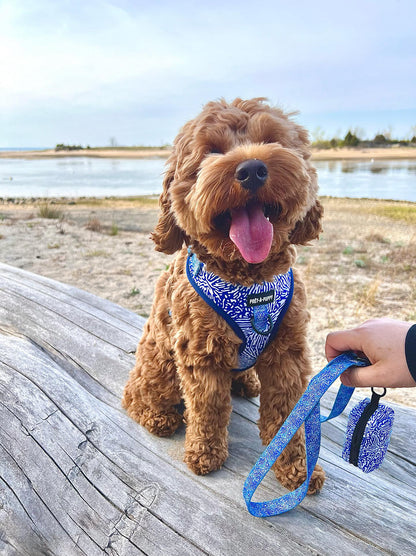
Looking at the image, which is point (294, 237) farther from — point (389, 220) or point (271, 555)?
point (389, 220)

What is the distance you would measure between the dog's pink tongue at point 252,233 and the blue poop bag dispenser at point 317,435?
563 millimetres

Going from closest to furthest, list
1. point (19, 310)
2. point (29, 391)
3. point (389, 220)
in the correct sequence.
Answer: point (29, 391)
point (19, 310)
point (389, 220)

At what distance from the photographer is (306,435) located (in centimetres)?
200

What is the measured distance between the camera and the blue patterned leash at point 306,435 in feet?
5.99

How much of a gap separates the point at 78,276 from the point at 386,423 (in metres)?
6.67

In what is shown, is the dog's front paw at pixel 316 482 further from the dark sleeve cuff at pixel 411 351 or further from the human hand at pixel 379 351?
the dark sleeve cuff at pixel 411 351

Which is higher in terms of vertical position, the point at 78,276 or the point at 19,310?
the point at 19,310

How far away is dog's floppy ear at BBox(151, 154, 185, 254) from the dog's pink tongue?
45 centimetres

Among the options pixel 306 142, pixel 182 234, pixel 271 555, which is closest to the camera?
pixel 271 555

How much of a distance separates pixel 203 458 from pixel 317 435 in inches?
25.3

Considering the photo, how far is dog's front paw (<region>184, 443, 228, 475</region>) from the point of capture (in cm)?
229

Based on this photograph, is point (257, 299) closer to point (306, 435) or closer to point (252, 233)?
point (252, 233)

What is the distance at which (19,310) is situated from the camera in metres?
3.84

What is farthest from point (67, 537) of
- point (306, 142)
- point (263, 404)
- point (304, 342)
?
point (306, 142)
